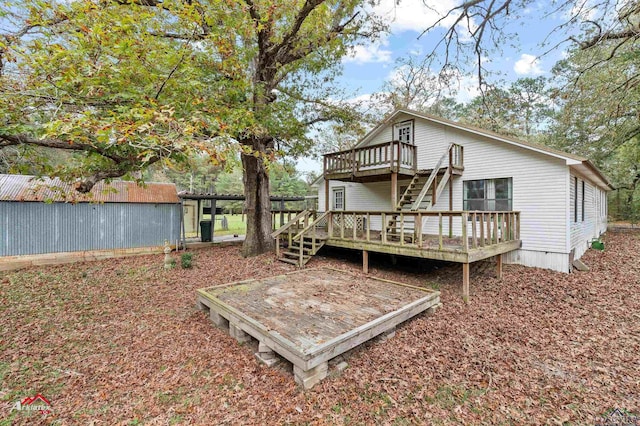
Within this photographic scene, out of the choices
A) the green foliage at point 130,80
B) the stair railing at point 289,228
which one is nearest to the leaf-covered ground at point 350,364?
the green foliage at point 130,80

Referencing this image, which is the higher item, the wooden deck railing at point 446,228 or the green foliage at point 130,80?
the green foliage at point 130,80

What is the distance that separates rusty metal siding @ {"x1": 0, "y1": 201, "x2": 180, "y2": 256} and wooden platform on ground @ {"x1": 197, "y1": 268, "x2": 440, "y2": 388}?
7860mm

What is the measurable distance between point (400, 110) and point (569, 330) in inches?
349

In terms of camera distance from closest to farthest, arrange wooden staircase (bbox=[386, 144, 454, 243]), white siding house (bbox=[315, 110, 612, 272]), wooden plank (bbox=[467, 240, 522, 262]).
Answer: wooden plank (bbox=[467, 240, 522, 262]) < white siding house (bbox=[315, 110, 612, 272]) < wooden staircase (bbox=[386, 144, 454, 243])

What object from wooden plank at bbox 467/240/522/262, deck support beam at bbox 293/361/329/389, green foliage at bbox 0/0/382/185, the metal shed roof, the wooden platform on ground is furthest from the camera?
the metal shed roof

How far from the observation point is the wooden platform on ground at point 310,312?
3.39 metres

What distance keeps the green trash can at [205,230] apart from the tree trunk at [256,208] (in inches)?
154

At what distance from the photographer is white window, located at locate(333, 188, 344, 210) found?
13883 millimetres

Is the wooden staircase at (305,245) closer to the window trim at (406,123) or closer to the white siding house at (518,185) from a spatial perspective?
the white siding house at (518,185)

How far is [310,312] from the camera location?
176 inches

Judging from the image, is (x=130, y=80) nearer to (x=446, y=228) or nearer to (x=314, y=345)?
(x=314, y=345)

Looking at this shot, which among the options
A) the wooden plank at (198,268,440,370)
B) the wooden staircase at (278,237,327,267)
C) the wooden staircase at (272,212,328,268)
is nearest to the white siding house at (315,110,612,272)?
the wooden staircase at (272,212,328,268)

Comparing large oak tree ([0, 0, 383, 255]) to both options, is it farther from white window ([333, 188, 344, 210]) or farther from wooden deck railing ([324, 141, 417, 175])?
white window ([333, 188, 344, 210])

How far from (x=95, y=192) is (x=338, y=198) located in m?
10.6
